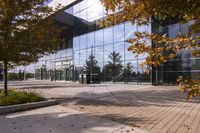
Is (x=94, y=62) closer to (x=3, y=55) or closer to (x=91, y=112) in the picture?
(x=3, y=55)

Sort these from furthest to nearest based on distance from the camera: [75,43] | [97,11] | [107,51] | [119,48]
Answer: [75,43] → [97,11] → [107,51] → [119,48]

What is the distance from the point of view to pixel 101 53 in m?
36.1

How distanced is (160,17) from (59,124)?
17.1ft

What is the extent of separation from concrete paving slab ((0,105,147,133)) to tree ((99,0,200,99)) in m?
3.65

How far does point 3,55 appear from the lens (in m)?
12.4

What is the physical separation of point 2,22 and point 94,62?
1002 inches

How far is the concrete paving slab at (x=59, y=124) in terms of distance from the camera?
7023mm

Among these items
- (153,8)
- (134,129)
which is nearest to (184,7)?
(153,8)

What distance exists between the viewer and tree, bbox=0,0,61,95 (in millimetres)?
12617

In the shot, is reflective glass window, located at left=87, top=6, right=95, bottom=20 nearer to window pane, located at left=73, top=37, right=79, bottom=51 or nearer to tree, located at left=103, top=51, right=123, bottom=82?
window pane, located at left=73, top=37, right=79, bottom=51

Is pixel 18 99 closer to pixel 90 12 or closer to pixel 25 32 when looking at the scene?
pixel 25 32

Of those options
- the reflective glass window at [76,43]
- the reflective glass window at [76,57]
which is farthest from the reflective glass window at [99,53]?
the reflective glass window at [76,43]

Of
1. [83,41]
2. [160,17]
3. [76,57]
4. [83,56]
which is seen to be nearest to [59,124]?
[160,17]

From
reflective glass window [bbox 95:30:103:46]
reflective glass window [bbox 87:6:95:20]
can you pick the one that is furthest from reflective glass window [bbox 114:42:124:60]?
reflective glass window [bbox 87:6:95:20]
